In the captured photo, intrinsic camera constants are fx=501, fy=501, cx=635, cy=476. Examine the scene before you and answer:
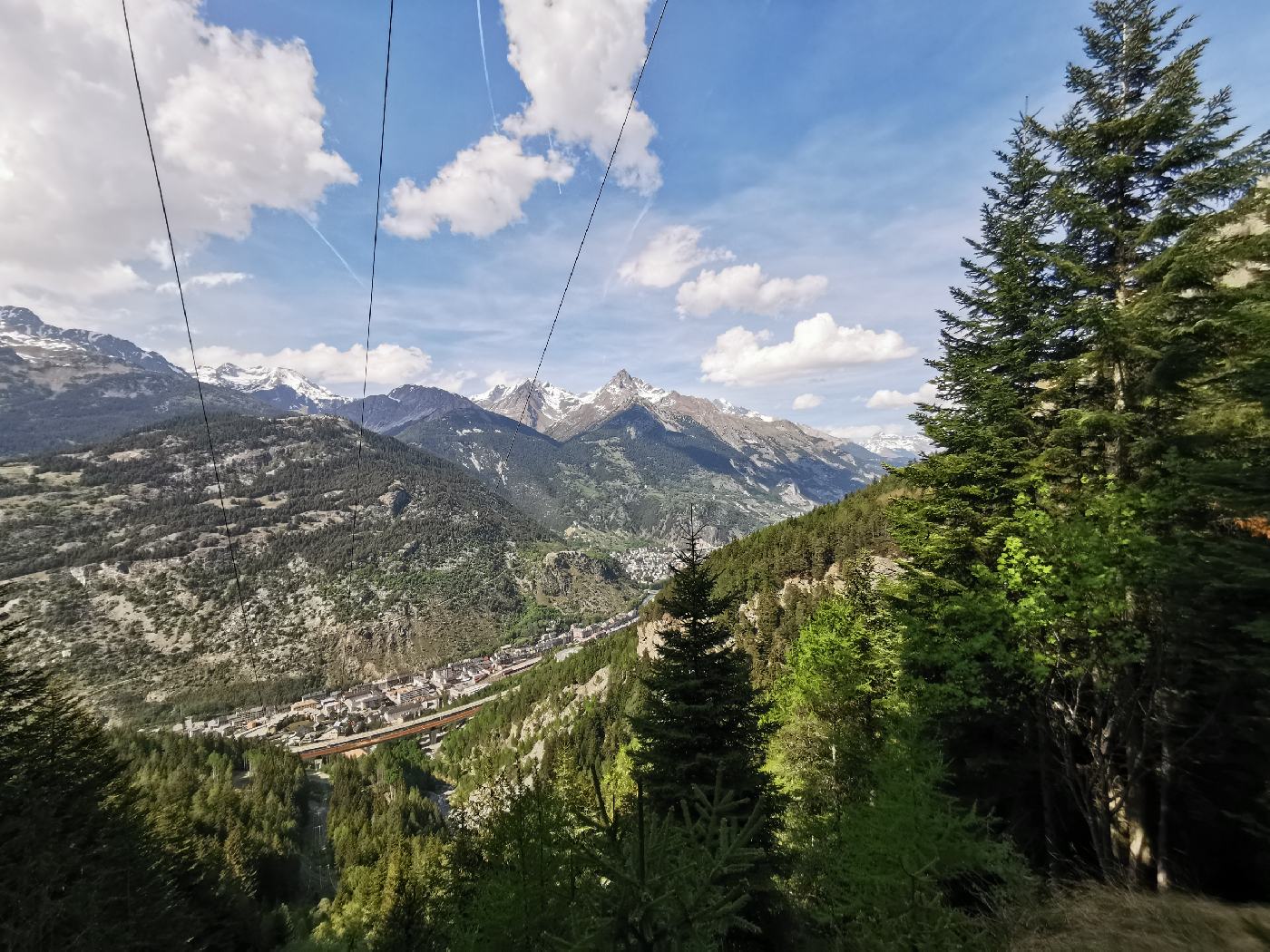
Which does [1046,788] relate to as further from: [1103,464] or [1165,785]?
[1103,464]

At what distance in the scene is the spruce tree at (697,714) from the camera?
1448cm

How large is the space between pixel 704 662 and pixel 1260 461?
1271 centimetres

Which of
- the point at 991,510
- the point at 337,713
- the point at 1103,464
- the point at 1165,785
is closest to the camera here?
the point at 1165,785

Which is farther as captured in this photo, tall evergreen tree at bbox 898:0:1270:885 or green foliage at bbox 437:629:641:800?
green foliage at bbox 437:629:641:800

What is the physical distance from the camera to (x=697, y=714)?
15.2 m

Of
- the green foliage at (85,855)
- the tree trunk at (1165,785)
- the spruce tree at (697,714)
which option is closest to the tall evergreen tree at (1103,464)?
the tree trunk at (1165,785)

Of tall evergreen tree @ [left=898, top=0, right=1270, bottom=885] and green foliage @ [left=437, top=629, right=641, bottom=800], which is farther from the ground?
tall evergreen tree @ [left=898, top=0, right=1270, bottom=885]

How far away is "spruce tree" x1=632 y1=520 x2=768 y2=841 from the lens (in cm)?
1448

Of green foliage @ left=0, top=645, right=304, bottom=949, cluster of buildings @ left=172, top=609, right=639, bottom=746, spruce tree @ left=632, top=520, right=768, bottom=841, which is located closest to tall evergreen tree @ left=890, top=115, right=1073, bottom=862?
spruce tree @ left=632, top=520, right=768, bottom=841

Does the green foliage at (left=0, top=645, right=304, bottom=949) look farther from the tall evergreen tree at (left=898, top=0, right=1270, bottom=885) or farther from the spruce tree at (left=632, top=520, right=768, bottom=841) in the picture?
the tall evergreen tree at (left=898, top=0, right=1270, bottom=885)

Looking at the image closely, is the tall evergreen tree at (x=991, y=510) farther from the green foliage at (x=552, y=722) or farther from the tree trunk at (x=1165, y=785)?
the green foliage at (x=552, y=722)

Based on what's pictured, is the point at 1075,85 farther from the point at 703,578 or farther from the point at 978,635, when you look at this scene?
the point at 703,578

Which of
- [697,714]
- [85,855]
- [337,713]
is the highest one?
[697,714]

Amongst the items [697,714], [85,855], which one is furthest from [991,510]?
[85,855]
